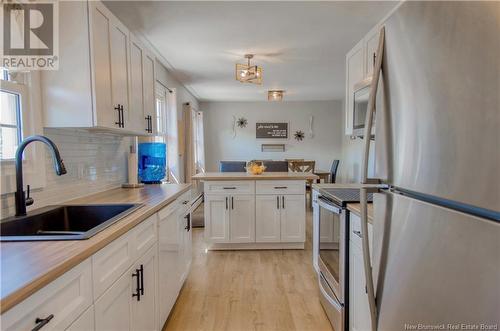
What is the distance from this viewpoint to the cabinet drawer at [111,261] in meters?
1.05

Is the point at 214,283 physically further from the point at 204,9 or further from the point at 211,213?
the point at 204,9

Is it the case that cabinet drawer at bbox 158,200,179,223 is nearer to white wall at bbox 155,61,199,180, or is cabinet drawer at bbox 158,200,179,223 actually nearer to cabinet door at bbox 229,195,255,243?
cabinet door at bbox 229,195,255,243

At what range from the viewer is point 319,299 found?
2.32m

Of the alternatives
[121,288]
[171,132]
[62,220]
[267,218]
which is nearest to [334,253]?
[121,288]

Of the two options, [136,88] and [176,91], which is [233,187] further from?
[176,91]

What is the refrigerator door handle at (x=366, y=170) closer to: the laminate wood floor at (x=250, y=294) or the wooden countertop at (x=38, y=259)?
the wooden countertop at (x=38, y=259)

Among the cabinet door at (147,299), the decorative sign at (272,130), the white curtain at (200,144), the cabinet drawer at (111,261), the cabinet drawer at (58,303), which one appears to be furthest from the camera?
the decorative sign at (272,130)

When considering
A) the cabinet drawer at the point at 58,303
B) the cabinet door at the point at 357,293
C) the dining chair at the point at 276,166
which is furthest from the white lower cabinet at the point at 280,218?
the cabinet drawer at the point at 58,303

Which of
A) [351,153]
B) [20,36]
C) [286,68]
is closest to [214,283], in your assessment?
[20,36]

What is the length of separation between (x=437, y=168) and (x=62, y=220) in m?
1.80

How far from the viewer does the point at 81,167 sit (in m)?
1.99

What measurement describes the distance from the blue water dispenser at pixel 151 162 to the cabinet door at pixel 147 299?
52.4 inches

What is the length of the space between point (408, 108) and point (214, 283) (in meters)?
2.37

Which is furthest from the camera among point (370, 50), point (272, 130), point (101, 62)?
point (272, 130)
